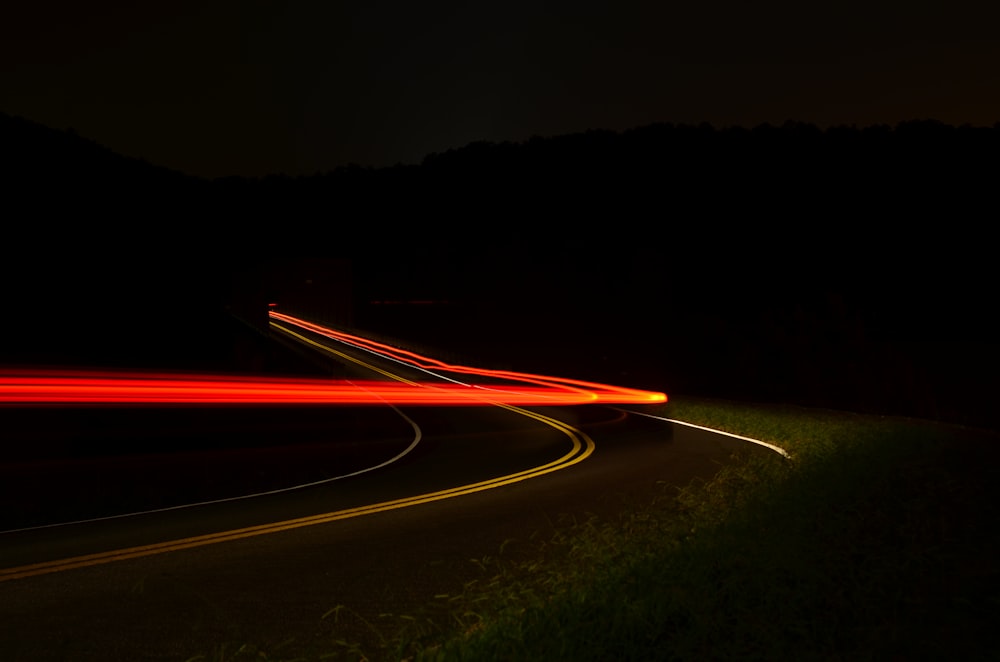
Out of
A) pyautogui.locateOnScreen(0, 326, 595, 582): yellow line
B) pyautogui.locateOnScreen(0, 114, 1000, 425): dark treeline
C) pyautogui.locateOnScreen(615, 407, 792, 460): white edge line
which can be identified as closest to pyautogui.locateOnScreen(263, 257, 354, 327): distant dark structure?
pyautogui.locateOnScreen(0, 114, 1000, 425): dark treeline

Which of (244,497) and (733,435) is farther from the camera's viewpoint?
(733,435)

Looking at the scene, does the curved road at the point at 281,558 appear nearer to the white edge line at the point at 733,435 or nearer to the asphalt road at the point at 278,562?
the asphalt road at the point at 278,562

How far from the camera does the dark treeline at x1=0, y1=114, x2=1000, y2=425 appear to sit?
39.9 meters

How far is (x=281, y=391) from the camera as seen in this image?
1151 inches

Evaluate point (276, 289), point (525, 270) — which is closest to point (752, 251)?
point (525, 270)

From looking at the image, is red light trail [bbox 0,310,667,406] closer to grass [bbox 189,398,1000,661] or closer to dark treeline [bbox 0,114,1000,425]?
dark treeline [bbox 0,114,1000,425]

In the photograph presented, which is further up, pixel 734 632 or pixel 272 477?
pixel 734 632

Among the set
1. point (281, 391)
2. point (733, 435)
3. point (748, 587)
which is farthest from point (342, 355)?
point (748, 587)

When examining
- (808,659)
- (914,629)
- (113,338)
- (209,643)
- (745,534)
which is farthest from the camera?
(113,338)

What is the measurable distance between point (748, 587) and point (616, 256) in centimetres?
9340

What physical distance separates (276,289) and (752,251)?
4881cm

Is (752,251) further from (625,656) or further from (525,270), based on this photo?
(625,656)

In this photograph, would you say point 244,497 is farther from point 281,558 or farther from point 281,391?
point 281,391

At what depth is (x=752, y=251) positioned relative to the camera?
86.5 m
